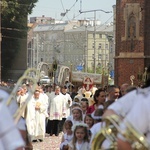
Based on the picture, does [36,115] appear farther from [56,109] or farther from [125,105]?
[125,105]

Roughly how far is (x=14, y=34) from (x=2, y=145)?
55966 mm

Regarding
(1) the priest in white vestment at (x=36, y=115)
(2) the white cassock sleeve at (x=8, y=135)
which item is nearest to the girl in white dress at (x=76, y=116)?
(2) the white cassock sleeve at (x=8, y=135)

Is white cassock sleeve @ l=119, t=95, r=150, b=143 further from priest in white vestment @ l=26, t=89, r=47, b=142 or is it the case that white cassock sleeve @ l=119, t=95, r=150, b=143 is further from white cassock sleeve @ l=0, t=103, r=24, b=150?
priest in white vestment @ l=26, t=89, r=47, b=142

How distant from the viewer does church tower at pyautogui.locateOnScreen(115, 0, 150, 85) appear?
41094 mm

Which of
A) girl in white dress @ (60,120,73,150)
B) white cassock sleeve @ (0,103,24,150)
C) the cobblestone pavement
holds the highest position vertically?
white cassock sleeve @ (0,103,24,150)

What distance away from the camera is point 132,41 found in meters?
41.4

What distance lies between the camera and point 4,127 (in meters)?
3.69

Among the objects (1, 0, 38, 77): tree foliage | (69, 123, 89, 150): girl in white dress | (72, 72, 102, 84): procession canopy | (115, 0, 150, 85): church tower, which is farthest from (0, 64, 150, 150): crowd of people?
(1, 0, 38, 77): tree foliage

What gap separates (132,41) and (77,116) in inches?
1206

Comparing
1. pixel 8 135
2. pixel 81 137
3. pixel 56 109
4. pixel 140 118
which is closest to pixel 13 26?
pixel 56 109

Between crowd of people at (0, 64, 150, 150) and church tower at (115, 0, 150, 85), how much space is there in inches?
724

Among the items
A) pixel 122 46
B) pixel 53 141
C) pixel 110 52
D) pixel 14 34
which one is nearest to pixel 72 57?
pixel 110 52

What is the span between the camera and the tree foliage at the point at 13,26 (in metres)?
53.7

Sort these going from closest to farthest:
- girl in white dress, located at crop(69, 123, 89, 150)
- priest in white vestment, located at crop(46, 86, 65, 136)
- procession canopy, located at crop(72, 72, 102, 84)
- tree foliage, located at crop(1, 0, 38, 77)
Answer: girl in white dress, located at crop(69, 123, 89, 150) → priest in white vestment, located at crop(46, 86, 65, 136) → procession canopy, located at crop(72, 72, 102, 84) → tree foliage, located at crop(1, 0, 38, 77)
